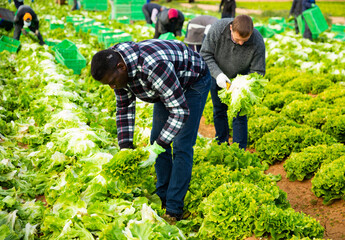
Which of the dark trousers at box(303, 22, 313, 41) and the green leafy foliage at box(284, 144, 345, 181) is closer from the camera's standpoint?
the green leafy foliage at box(284, 144, 345, 181)

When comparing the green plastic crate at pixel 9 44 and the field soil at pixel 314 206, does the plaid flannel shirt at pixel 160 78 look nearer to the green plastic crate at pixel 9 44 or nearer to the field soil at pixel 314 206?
the field soil at pixel 314 206

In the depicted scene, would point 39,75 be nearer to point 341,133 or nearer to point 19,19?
point 19,19

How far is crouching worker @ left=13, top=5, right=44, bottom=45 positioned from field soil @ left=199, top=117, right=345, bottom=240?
9368 millimetres

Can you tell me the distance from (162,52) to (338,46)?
35.7 feet

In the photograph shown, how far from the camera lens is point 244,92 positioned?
14.6 ft

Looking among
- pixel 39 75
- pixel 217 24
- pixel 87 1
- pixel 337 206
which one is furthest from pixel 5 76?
pixel 87 1

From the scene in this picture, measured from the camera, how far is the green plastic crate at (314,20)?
12633 millimetres

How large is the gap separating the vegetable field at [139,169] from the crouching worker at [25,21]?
10.9ft

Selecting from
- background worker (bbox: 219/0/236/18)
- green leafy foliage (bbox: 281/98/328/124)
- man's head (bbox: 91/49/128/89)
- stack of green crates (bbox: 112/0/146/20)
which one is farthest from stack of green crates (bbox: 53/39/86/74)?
stack of green crates (bbox: 112/0/146/20)

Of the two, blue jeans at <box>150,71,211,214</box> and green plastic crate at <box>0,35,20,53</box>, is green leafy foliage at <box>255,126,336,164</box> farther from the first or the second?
green plastic crate at <box>0,35,20,53</box>

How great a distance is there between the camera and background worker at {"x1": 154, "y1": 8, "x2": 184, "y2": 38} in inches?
352

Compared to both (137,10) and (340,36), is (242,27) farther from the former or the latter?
(137,10)

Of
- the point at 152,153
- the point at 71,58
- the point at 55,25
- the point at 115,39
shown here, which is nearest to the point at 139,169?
the point at 152,153

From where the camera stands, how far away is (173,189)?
11.3ft
